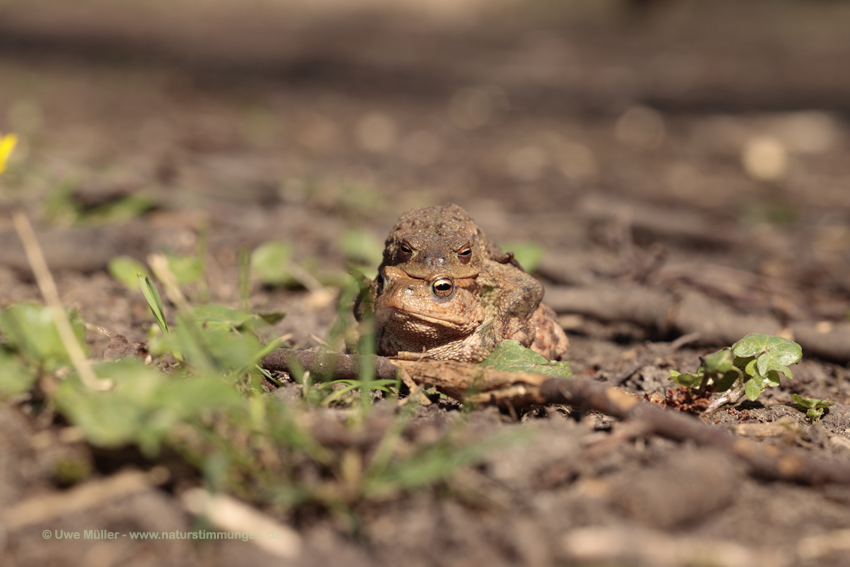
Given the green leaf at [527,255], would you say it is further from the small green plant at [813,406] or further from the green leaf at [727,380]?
the small green plant at [813,406]

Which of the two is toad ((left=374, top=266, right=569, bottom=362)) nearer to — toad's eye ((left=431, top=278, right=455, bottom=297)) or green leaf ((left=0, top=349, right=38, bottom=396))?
toad's eye ((left=431, top=278, right=455, bottom=297))

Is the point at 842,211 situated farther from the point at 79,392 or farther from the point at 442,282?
the point at 79,392

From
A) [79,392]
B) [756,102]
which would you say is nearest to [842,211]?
[756,102]

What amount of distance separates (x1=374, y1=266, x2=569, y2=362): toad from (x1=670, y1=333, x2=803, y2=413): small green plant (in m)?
0.60

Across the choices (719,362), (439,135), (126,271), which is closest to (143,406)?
(719,362)

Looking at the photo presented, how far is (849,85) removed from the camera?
1009 cm

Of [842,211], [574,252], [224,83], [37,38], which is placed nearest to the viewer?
[574,252]

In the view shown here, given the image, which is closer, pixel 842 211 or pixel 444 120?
pixel 842 211

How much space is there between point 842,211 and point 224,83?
25.8 ft

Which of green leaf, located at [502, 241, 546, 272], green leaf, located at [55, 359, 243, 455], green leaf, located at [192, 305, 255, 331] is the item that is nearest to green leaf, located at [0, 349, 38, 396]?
green leaf, located at [55, 359, 243, 455]

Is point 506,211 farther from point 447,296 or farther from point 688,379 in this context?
point 688,379

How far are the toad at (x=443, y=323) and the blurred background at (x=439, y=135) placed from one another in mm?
1293

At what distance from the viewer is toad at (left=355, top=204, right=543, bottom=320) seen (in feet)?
8.54

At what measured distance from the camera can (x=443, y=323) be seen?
2615mm
